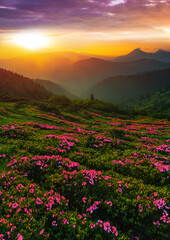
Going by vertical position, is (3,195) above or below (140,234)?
above

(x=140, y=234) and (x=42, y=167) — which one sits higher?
(x=42, y=167)

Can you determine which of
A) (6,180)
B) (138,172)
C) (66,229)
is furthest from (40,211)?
(138,172)

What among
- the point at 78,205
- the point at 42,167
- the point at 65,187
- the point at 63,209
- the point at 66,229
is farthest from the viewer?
the point at 42,167

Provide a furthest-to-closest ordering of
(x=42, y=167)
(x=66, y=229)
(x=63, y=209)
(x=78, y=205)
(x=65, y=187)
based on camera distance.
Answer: (x=42, y=167) < (x=65, y=187) < (x=78, y=205) < (x=63, y=209) < (x=66, y=229)

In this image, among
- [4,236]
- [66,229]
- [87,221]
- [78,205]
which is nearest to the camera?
[4,236]

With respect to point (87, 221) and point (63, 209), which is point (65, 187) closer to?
point (63, 209)

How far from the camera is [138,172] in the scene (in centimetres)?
1109

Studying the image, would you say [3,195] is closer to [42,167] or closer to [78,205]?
[42,167]

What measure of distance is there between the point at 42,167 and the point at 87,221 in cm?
504

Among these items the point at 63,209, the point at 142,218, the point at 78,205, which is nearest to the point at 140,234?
the point at 142,218

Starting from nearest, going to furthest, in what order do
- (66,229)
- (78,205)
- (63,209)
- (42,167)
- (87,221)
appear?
(66,229) < (87,221) < (63,209) < (78,205) < (42,167)

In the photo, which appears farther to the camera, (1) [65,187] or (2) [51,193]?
(1) [65,187]

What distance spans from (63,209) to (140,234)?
3.71 metres

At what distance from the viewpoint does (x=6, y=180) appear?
916 cm
